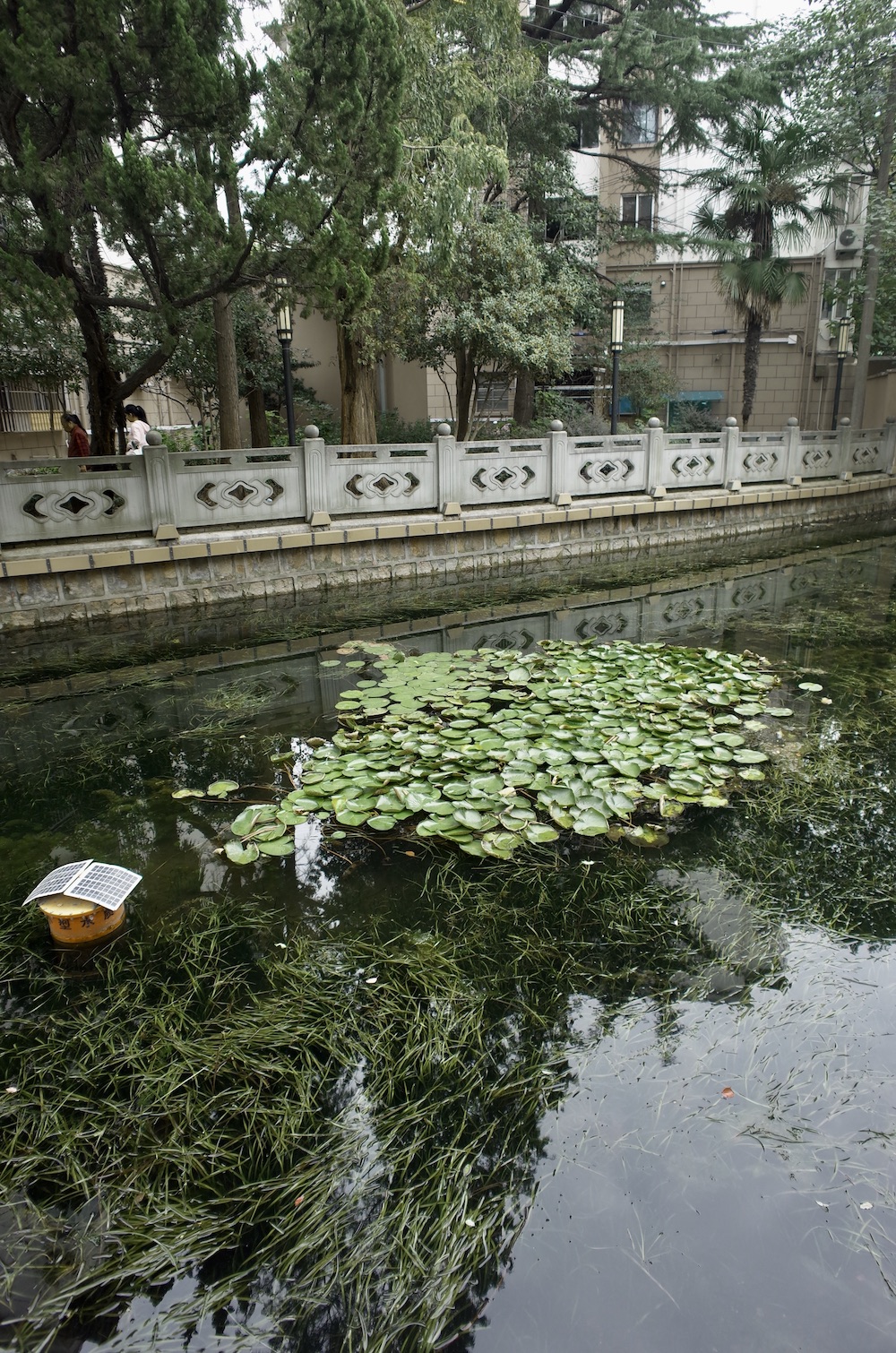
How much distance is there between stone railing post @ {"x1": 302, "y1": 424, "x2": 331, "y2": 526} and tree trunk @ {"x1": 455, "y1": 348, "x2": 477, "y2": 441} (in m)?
5.28

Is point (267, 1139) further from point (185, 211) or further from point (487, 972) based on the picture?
point (185, 211)

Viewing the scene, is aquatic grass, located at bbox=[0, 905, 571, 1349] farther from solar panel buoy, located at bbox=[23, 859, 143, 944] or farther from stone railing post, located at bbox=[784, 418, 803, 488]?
stone railing post, located at bbox=[784, 418, 803, 488]

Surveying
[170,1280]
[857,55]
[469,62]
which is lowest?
[170,1280]

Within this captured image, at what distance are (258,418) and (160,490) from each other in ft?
26.9

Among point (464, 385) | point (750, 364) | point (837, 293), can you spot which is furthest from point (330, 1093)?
point (837, 293)

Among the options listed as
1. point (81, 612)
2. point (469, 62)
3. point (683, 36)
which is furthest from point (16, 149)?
point (683, 36)

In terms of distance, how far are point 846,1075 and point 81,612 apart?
267 inches

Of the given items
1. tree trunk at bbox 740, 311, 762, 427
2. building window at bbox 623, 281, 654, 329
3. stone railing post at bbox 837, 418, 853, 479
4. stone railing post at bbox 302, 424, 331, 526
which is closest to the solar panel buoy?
stone railing post at bbox 302, 424, 331, 526

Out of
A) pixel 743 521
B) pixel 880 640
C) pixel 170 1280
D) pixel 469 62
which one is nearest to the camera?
pixel 170 1280

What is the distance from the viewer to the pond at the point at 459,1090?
1852 millimetres

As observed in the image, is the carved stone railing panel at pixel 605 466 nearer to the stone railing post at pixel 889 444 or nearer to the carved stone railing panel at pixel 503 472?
the carved stone railing panel at pixel 503 472

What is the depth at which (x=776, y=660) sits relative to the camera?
21.2ft

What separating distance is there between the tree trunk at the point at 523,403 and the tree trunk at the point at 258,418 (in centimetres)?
436

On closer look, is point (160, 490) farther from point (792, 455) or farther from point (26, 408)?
point (792, 455)
